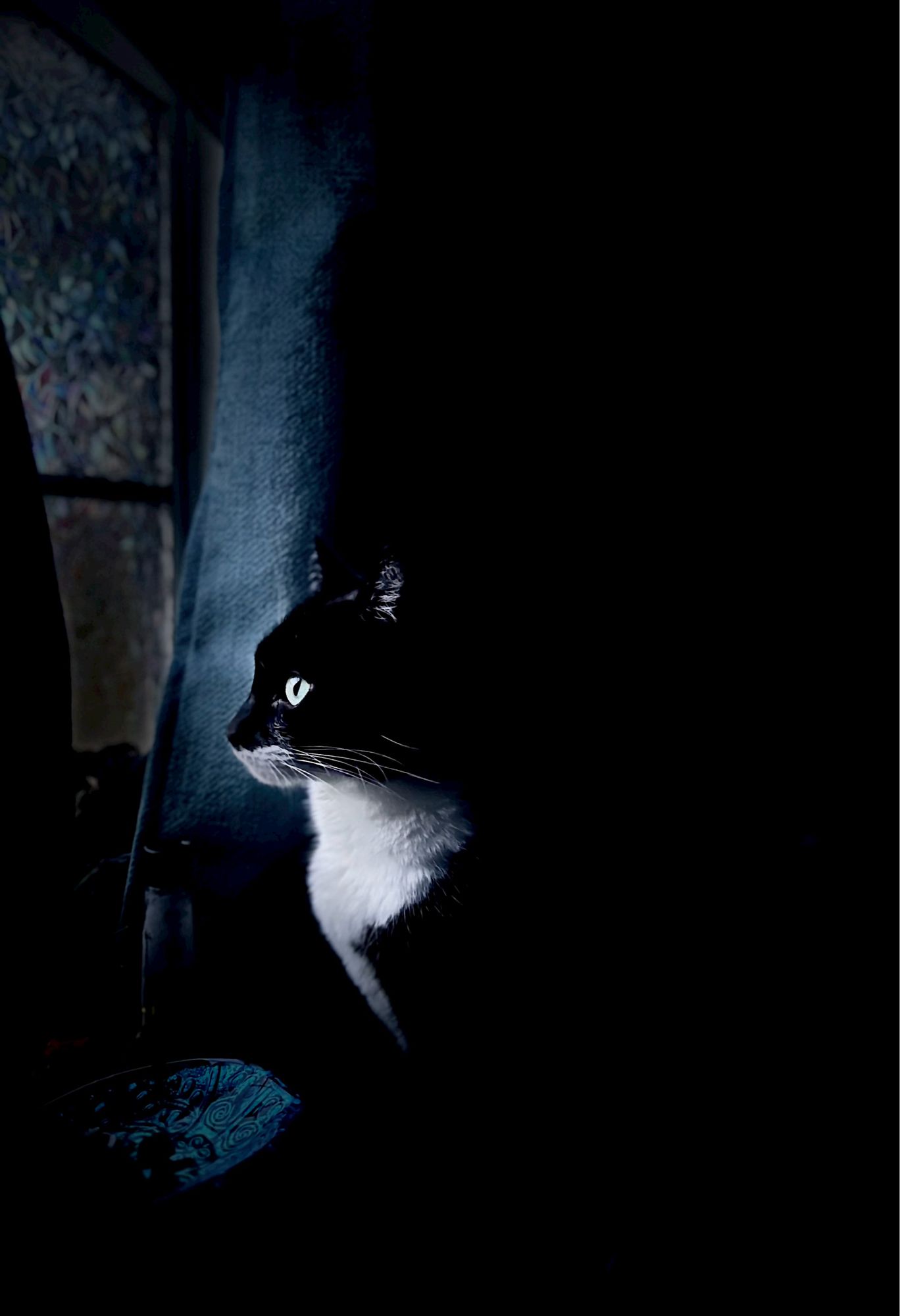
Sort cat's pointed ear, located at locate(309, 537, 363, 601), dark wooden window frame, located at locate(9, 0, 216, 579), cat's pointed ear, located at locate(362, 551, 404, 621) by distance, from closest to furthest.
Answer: cat's pointed ear, located at locate(362, 551, 404, 621), cat's pointed ear, located at locate(309, 537, 363, 601), dark wooden window frame, located at locate(9, 0, 216, 579)

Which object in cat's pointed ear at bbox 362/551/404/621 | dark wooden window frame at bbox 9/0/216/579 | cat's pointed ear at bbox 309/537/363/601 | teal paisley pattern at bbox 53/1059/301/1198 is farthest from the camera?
dark wooden window frame at bbox 9/0/216/579

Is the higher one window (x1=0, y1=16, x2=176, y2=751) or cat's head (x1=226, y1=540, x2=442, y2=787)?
window (x1=0, y1=16, x2=176, y2=751)

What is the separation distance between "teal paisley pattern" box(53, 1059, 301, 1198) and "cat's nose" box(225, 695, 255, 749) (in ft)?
0.87

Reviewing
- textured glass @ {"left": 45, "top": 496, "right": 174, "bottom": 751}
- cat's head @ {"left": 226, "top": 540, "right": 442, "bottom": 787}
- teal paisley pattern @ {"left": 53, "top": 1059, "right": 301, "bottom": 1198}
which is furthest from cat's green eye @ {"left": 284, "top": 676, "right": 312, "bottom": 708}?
textured glass @ {"left": 45, "top": 496, "right": 174, "bottom": 751}

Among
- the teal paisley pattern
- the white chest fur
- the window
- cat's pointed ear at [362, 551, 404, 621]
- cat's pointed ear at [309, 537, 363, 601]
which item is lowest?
the teal paisley pattern

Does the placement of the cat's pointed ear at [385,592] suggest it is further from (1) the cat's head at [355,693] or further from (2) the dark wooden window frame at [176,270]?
(2) the dark wooden window frame at [176,270]

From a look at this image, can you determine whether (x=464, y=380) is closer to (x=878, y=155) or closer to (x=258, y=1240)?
(x=878, y=155)

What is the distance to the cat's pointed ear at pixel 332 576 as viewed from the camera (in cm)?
66

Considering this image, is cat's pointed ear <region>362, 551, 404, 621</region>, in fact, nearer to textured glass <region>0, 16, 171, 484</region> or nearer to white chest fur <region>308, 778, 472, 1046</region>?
white chest fur <region>308, 778, 472, 1046</region>

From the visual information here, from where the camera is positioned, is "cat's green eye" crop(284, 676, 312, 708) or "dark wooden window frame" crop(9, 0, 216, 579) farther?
"dark wooden window frame" crop(9, 0, 216, 579)

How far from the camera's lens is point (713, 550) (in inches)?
28.9

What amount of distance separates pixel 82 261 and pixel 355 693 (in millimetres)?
715

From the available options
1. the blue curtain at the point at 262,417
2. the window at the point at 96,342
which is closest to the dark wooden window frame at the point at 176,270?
the window at the point at 96,342

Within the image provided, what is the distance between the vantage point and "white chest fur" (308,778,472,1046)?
1.86ft
